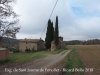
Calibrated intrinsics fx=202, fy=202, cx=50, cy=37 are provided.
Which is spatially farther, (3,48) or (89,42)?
(89,42)

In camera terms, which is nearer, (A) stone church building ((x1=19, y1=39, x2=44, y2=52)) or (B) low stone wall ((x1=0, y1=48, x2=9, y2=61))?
(B) low stone wall ((x1=0, y1=48, x2=9, y2=61))

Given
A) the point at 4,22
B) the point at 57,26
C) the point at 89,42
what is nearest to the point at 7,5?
the point at 4,22

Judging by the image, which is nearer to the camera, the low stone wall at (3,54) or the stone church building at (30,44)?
the low stone wall at (3,54)

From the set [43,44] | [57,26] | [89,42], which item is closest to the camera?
[57,26]

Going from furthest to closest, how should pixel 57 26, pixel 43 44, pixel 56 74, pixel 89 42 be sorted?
pixel 89 42 < pixel 43 44 < pixel 57 26 < pixel 56 74

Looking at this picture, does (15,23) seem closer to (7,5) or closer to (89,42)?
(7,5)

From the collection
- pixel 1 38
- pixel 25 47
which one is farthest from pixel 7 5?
pixel 25 47

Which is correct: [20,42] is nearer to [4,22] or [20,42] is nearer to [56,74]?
[4,22]

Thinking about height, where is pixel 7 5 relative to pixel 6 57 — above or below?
above

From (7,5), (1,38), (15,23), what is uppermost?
(7,5)

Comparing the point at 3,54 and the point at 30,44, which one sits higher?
the point at 30,44

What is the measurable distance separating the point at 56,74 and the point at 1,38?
1432 cm

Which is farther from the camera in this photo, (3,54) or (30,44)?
(30,44)

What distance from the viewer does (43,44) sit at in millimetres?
91938
